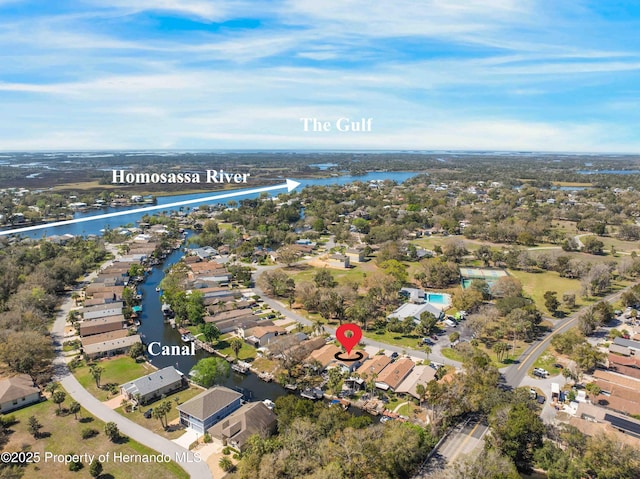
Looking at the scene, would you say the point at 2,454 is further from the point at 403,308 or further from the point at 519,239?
the point at 519,239

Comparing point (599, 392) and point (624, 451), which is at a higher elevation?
point (624, 451)

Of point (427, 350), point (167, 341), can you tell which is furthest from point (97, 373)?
point (427, 350)

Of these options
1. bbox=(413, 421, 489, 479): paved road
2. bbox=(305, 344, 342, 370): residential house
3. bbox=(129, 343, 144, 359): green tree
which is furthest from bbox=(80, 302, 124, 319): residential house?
bbox=(413, 421, 489, 479): paved road

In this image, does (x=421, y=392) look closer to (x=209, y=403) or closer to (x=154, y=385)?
(x=209, y=403)

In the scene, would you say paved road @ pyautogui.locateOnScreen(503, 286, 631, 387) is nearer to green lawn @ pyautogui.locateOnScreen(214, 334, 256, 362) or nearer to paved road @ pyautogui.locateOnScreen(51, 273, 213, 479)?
green lawn @ pyautogui.locateOnScreen(214, 334, 256, 362)

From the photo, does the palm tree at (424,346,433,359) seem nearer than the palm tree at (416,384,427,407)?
No

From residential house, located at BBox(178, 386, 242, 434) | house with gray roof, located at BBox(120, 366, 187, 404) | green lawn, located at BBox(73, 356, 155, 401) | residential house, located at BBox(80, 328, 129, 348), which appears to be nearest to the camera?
residential house, located at BBox(178, 386, 242, 434)

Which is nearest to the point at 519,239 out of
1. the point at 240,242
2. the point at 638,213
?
the point at 638,213
